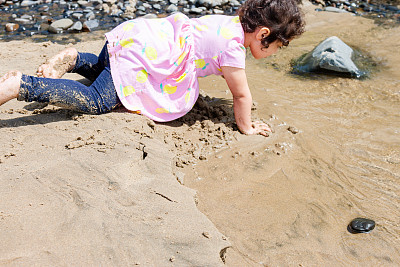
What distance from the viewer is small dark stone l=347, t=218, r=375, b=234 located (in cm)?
218

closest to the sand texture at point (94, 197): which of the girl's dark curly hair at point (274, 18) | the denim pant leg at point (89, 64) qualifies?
the denim pant leg at point (89, 64)

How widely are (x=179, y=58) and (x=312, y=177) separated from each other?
4.72 feet

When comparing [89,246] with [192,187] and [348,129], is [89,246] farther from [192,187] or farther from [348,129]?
[348,129]

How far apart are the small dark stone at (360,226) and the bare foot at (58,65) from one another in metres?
2.65

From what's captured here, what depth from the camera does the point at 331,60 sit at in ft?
14.2

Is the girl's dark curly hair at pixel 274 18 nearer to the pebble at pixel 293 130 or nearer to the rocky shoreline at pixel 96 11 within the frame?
the pebble at pixel 293 130

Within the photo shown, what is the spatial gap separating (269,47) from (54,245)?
90.3 inches

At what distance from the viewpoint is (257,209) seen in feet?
7.58

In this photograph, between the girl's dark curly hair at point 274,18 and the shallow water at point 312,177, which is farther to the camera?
the girl's dark curly hair at point 274,18

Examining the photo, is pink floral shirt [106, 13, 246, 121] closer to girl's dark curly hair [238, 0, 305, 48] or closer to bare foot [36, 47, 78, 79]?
girl's dark curly hair [238, 0, 305, 48]

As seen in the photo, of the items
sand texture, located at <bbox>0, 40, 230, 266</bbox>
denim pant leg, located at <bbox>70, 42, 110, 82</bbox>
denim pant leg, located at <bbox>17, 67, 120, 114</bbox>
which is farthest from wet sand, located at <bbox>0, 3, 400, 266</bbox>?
denim pant leg, located at <bbox>70, 42, 110, 82</bbox>

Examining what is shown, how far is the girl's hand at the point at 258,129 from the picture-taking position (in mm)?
3076

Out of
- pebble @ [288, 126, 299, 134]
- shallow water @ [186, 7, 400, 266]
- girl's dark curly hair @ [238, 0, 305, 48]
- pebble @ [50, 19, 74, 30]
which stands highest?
girl's dark curly hair @ [238, 0, 305, 48]

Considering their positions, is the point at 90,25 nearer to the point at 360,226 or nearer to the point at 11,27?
the point at 11,27
